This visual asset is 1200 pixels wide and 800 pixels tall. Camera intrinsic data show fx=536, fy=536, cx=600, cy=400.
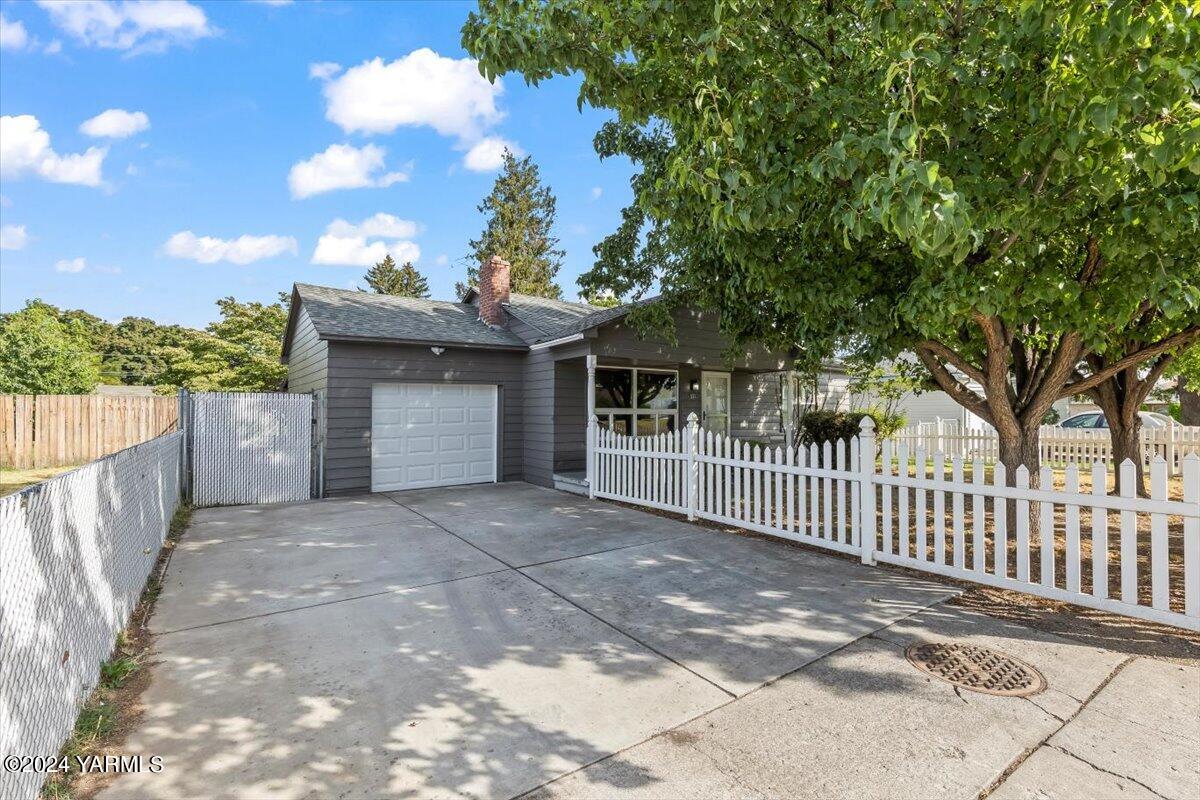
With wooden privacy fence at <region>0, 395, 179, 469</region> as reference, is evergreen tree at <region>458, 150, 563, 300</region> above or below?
above

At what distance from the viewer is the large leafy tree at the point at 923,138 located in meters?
2.74

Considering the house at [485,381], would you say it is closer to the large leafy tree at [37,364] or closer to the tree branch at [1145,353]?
the tree branch at [1145,353]

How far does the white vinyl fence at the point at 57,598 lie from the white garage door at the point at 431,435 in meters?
5.54

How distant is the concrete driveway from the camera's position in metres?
2.10

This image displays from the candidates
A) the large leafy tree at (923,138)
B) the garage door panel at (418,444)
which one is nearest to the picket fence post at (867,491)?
the large leafy tree at (923,138)

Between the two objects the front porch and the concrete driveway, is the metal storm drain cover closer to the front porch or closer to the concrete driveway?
the concrete driveway

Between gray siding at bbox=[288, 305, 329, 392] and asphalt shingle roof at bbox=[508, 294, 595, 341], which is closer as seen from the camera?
gray siding at bbox=[288, 305, 329, 392]

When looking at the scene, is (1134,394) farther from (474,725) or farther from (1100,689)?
(474,725)

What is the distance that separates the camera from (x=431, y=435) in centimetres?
998

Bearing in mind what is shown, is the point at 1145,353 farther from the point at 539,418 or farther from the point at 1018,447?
the point at 539,418

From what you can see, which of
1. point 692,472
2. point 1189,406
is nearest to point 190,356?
point 692,472

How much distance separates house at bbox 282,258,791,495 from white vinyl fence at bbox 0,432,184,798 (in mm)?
5323

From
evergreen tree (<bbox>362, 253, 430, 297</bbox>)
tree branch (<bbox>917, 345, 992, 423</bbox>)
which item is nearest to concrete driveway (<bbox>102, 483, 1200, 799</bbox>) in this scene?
tree branch (<bbox>917, 345, 992, 423</bbox>)

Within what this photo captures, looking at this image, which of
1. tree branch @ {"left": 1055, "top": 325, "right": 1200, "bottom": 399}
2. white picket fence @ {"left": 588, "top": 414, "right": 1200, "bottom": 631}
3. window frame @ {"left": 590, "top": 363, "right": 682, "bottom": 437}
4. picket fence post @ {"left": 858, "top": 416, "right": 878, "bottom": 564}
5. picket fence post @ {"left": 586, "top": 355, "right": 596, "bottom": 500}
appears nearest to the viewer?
white picket fence @ {"left": 588, "top": 414, "right": 1200, "bottom": 631}
